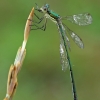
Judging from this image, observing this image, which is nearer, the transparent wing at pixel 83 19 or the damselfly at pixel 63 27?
the damselfly at pixel 63 27

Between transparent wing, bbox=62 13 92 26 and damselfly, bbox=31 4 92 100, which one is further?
transparent wing, bbox=62 13 92 26

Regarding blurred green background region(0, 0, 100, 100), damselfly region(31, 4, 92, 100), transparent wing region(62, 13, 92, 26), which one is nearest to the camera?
damselfly region(31, 4, 92, 100)

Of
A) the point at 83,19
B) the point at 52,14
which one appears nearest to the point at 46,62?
the point at 83,19

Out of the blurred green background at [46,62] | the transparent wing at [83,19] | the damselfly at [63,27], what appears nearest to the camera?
the damselfly at [63,27]

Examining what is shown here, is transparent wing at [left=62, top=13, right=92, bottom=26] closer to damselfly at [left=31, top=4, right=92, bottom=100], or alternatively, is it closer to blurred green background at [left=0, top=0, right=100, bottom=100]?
damselfly at [left=31, top=4, right=92, bottom=100]

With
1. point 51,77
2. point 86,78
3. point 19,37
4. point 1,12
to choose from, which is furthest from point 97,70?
point 1,12

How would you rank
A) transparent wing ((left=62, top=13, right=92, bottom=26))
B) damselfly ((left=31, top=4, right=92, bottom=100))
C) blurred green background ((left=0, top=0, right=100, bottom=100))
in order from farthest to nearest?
1. blurred green background ((left=0, top=0, right=100, bottom=100))
2. transparent wing ((left=62, top=13, right=92, bottom=26))
3. damselfly ((left=31, top=4, right=92, bottom=100))

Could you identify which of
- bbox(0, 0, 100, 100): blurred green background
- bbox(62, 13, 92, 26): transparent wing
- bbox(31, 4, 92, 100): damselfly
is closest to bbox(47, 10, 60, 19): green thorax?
bbox(31, 4, 92, 100): damselfly

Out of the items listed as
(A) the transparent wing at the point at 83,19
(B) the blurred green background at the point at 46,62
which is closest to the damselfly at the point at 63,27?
(A) the transparent wing at the point at 83,19

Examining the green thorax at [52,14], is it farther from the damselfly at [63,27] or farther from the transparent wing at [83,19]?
the transparent wing at [83,19]
